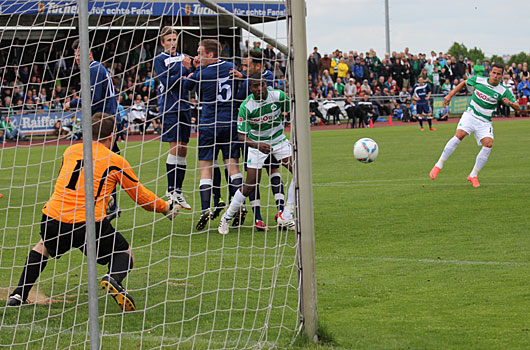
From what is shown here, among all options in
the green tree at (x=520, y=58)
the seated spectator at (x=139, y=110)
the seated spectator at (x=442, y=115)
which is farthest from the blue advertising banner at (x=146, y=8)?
the green tree at (x=520, y=58)

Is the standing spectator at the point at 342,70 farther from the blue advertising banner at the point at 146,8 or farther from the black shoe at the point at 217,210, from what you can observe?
the blue advertising banner at the point at 146,8

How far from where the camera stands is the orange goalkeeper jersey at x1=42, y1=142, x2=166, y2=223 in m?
5.30

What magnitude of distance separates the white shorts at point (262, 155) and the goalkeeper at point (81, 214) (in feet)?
8.05

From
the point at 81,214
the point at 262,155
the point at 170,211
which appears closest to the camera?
the point at 81,214

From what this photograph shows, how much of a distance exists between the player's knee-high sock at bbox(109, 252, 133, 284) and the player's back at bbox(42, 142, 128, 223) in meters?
0.32

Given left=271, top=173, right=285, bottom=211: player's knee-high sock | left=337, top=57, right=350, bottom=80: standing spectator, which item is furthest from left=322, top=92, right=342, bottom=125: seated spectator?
left=271, top=173, right=285, bottom=211: player's knee-high sock

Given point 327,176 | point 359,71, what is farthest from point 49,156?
point 359,71

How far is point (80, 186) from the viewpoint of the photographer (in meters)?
5.35

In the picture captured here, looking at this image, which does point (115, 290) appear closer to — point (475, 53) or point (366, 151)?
point (366, 151)

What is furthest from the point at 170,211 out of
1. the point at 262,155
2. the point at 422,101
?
the point at 422,101

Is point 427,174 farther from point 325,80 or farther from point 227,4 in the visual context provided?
point 325,80

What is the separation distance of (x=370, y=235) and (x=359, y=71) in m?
28.6

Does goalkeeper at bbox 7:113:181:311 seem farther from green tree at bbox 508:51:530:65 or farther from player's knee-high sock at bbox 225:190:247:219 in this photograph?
green tree at bbox 508:51:530:65

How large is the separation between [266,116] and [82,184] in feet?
9.89
